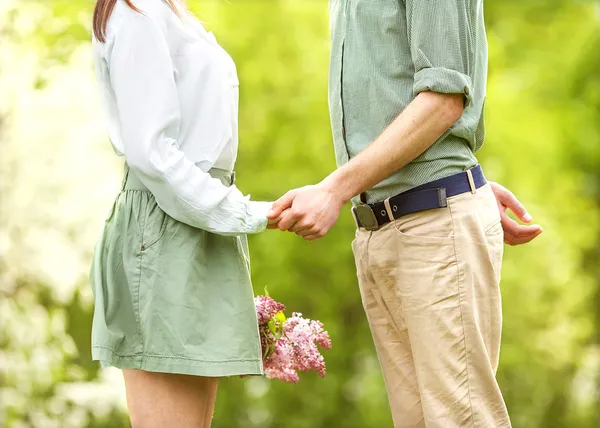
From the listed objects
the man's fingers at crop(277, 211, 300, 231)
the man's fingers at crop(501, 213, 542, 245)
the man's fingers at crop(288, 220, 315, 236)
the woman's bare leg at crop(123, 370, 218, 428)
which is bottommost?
the woman's bare leg at crop(123, 370, 218, 428)

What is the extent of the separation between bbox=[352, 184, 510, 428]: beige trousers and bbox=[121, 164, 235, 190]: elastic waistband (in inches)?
17.8

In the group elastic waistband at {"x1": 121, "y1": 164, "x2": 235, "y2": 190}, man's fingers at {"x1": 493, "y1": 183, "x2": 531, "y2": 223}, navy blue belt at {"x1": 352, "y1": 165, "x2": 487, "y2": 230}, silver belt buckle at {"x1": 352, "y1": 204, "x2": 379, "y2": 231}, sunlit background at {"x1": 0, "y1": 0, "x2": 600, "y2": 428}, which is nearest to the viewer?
elastic waistband at {"x1": 121, "y1": 164, "x2": 235, "y2": 190}

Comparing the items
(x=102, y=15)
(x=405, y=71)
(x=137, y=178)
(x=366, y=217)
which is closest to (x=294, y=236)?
(x=366, y=217)

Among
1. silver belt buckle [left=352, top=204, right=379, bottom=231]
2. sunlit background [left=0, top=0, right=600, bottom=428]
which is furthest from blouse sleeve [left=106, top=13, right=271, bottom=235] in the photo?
sunlit background [left=0, top=0, right=600, bottom=428]

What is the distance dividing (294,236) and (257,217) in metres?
8.47

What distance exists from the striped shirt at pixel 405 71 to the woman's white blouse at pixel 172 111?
37 cm

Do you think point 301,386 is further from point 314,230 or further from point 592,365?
point 314,230

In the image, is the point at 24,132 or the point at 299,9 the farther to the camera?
the point at 299,9

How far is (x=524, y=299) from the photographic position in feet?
38.5

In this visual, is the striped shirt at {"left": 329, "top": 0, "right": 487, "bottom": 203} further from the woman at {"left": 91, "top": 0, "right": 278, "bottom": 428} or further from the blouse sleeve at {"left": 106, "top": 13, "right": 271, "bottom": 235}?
the blouse sleeve at {"left": 106, "top": 13, "right": 271, "bottom": 235}

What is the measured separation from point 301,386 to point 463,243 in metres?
9.19

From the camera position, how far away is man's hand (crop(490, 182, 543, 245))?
9.46ft

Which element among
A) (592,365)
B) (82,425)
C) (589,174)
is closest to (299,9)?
(589,174)

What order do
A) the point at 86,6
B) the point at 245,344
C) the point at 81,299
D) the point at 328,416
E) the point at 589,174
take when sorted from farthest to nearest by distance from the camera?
1. the point at 328,416
2. the point at 589,174
3. the point at 81,299
4. the point at 86,6
5. the point at 245,344
